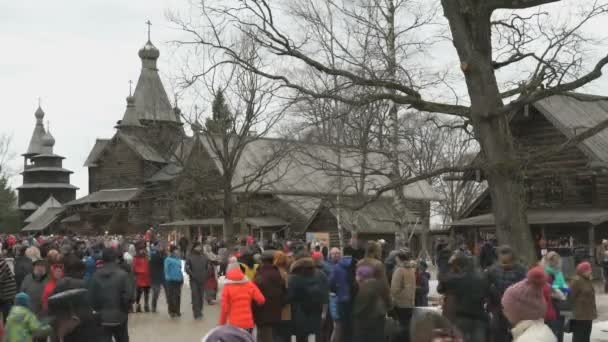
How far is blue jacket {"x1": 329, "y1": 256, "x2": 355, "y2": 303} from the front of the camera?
38.1 feet

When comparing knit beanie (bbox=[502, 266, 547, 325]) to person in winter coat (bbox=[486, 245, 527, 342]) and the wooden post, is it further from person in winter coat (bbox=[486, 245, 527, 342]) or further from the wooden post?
the wooden post

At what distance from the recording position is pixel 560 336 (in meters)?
11.5

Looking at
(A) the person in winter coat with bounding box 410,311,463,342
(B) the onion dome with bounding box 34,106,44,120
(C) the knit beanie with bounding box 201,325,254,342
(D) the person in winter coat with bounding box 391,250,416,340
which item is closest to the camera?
(A) the person in winter coat with bounding box 410,311,463,342

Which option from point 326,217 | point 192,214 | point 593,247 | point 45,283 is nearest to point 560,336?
point 45,283

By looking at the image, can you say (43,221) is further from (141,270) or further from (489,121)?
(489,121)

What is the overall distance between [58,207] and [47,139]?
19.1 metres

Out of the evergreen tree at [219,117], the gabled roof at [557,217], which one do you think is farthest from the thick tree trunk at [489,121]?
the evergreen tree at [219,117]

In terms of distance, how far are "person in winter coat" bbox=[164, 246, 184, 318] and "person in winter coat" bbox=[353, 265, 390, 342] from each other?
9.55 m

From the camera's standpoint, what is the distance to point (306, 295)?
11.2 metres

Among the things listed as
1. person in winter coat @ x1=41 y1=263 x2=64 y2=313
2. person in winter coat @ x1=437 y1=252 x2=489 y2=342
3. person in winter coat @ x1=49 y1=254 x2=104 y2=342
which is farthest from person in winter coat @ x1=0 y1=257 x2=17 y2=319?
person in winter coat @ x1=437 y1=252 x2=489 y2=342

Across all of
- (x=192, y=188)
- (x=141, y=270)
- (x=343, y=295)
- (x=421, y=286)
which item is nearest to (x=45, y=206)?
(x=192, y=188)

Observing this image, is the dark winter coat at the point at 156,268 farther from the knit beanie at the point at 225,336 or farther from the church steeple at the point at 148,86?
the church steeple at the point at 148,86

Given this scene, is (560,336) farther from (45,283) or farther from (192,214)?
(192,214)

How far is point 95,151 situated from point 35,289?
63846mm
